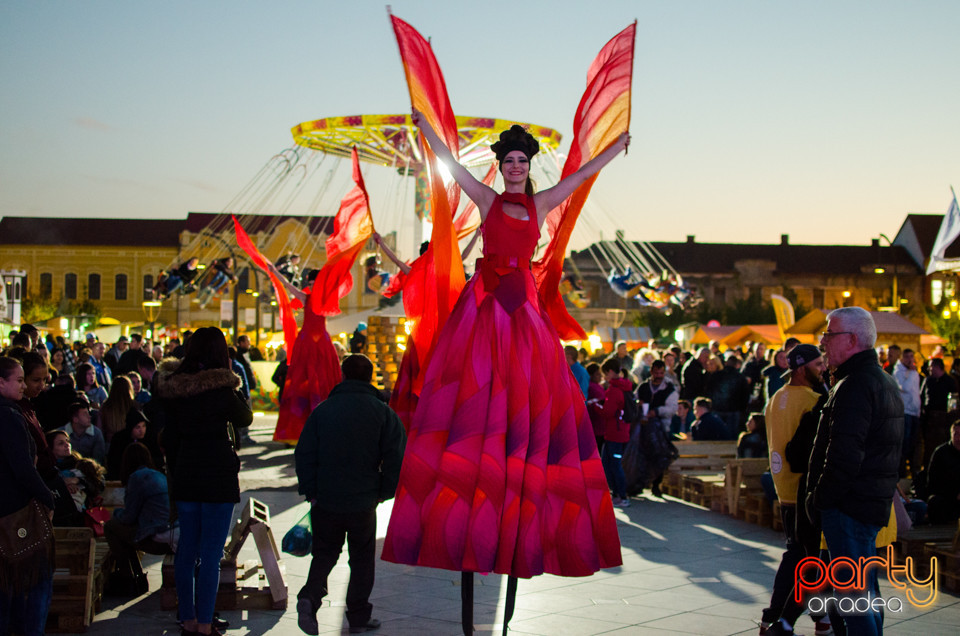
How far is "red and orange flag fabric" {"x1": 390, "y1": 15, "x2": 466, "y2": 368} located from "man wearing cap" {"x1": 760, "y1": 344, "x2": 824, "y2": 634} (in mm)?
2175

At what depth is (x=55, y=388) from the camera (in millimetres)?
9609

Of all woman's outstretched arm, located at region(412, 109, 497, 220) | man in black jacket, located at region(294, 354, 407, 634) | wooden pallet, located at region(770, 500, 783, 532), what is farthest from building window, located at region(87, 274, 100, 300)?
woman's outstretched arm, located at region(412, 109, 497, 220)

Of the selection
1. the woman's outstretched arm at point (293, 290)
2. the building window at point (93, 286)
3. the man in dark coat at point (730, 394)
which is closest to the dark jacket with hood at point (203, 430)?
the woman's outstretched arm at point (293, 290)

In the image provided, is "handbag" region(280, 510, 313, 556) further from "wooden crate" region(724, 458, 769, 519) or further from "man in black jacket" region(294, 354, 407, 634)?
"wooden crate" region(724, 458, 769, 519)

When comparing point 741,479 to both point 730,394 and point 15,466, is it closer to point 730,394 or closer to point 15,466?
point 730,394

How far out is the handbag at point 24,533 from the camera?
514 cm

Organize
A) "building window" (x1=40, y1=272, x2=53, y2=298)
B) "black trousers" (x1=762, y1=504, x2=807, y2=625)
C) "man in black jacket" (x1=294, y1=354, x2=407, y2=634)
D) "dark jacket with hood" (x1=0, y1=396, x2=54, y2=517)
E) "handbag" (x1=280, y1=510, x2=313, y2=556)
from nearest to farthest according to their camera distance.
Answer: "dark jacket with hood" (x1=0, y1=396, x2=54, y2=517) → "black trousers" (x1=762, y1=504, x2=807, y2=625) → "man in black jacket" (x1=294, y1=354, x2=407, y2=634) → "handbag" (x1=280, y1=510, x2=313, y2=556) → "building window" (x1=40, y1=272, x2=53, y2=298)

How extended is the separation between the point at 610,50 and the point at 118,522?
4349mm

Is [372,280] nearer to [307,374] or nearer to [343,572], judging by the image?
[307,374]

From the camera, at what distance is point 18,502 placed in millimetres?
5176

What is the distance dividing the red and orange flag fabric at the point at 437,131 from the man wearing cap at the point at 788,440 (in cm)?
217

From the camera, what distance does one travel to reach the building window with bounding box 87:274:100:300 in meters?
72.3

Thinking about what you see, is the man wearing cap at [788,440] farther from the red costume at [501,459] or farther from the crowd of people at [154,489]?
the crowd of people at [154,489]

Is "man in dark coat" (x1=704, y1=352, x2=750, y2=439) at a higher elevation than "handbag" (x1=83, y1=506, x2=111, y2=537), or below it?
higher
